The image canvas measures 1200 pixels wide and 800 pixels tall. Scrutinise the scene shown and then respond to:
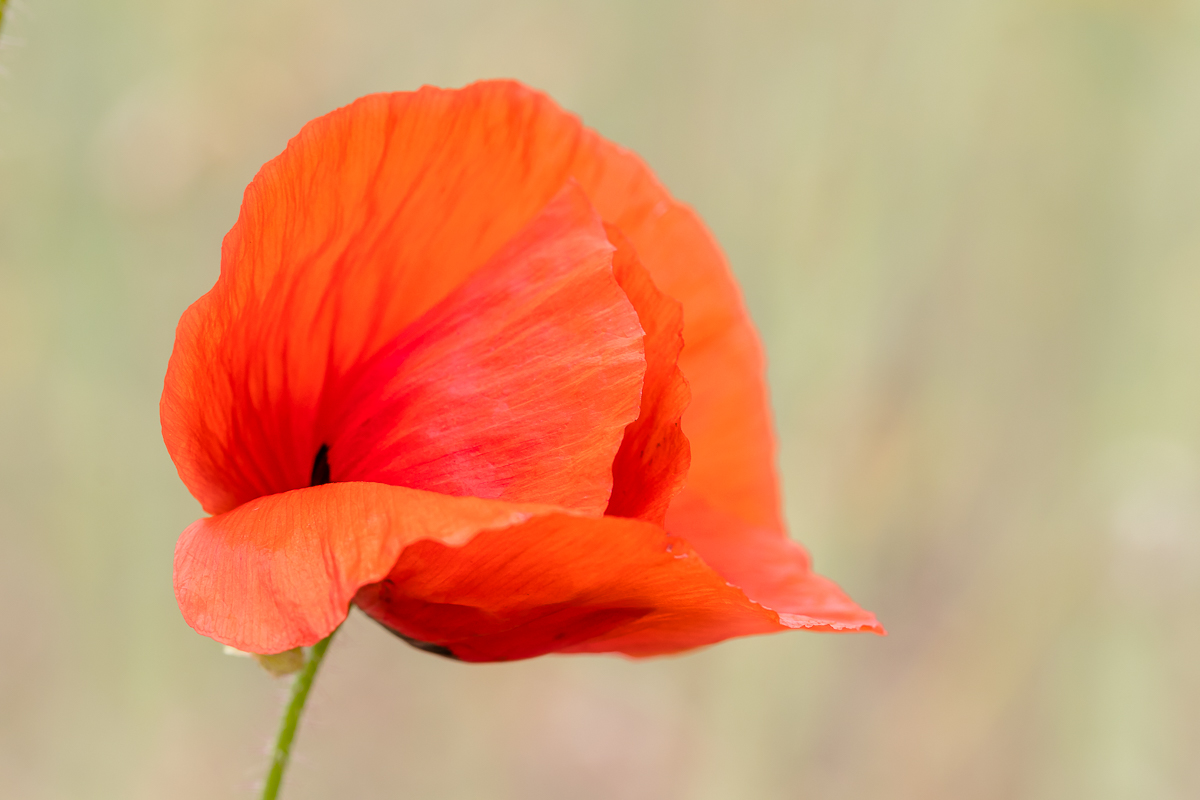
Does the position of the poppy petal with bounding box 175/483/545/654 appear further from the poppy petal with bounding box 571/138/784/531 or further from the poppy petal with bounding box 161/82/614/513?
the poppy petal with bounding box 571/138/784/531

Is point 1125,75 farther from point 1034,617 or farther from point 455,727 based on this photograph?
point 455,727

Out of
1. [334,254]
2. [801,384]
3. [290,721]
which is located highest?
[801,384]

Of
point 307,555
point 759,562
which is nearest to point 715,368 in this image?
point 759,562

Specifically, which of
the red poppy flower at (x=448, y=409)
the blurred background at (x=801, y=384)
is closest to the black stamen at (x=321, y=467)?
the red poppy flower at (x=448, y=409)

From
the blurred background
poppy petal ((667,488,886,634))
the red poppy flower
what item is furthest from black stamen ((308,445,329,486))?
the blurred background

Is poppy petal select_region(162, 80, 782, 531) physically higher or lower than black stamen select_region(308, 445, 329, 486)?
higher

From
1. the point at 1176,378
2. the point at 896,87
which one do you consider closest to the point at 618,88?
the point at 896,87

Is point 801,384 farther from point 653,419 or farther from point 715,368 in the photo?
point 653,419
